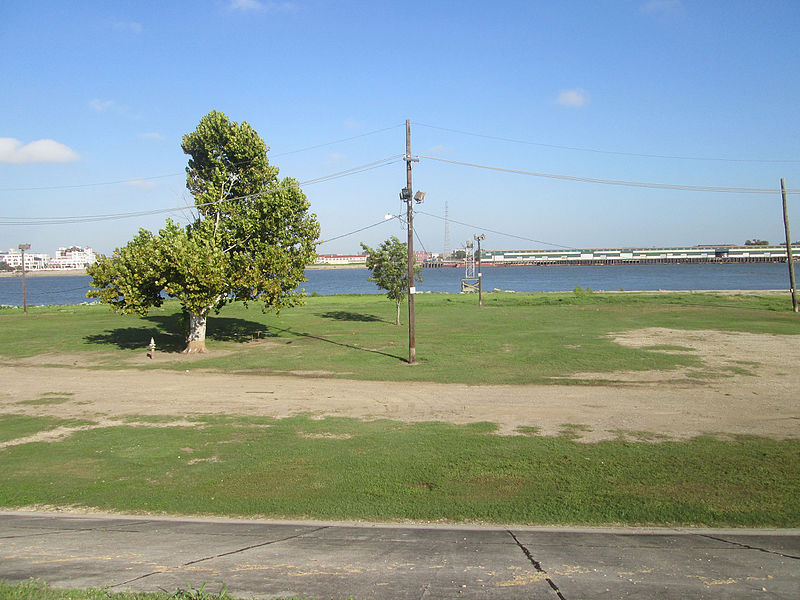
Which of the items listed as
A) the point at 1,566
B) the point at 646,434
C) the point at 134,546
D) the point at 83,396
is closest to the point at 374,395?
the point at 646,434

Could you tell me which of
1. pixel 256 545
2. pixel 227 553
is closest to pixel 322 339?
pixel 256 545

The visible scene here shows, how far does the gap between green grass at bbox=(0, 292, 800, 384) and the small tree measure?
2.58 metres

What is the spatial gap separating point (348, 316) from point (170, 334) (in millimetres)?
14280

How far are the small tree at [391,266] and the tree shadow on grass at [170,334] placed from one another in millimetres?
8203

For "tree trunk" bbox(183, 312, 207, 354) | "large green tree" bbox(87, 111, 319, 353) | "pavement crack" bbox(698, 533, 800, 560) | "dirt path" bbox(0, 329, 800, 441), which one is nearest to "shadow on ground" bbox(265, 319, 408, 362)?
"large green tree" bbox(87, 111, 319, 353)

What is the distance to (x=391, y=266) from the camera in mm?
38094

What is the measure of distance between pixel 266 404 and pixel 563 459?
944 centimetres

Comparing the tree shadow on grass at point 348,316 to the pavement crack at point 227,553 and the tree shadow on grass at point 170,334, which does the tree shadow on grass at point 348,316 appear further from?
the pavement crack at point 227,553

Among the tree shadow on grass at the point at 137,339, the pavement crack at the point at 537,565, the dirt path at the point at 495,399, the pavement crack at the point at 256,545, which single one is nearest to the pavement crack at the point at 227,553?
the pavement crack at the point at 256,545

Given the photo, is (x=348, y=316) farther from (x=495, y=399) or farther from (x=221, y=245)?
(x=495, y=399)

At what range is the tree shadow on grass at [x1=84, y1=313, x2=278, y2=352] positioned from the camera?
31.7m

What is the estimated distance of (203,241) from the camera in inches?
1043

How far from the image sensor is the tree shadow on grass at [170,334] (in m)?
31.7

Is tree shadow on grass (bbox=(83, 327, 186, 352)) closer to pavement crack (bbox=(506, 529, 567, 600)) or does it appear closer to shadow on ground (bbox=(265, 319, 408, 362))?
shadow on ground (bbox=(265, 319, 408, 362))
